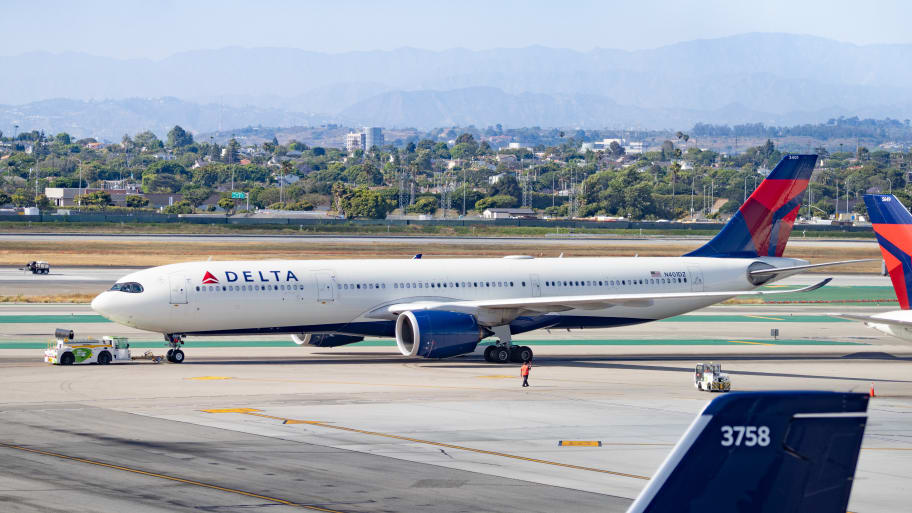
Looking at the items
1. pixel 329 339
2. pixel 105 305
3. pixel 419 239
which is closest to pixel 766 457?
pixel 105 305

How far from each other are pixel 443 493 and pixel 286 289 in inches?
873

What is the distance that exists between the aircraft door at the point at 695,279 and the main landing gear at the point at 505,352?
30.8ft

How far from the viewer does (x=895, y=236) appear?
33.5 m

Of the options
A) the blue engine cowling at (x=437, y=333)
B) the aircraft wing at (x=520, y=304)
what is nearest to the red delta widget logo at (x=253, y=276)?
the aircraft wing at (x=520, y=304)

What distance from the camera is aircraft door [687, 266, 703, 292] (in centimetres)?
4966

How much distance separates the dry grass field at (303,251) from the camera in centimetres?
9481

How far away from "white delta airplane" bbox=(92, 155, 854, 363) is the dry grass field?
154ft

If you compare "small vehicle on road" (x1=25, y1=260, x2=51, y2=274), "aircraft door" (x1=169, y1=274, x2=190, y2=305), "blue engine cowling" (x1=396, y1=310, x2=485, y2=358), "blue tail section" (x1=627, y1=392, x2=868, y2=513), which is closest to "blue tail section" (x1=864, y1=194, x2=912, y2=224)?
"blue engine cowling" (x1=396, y1=310, x2=485, y2=358)

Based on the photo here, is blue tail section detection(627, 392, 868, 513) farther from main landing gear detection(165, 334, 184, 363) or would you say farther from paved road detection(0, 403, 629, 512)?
main landing gear detection(165, 334, 184, 363)

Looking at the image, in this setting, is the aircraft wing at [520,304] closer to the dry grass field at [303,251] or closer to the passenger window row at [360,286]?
the passenger window row at [360,286]

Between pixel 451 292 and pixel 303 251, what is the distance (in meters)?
58.2

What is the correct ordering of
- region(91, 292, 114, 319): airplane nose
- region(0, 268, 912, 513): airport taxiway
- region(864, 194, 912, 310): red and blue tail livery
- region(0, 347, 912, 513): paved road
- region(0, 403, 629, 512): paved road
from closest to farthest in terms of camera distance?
region(0, 403, 629, 512): paved road < region(0, 347, 912, 513): paved road < region(0, 268, 912, 513): airport taxiway < region(864, 194, 912, 310): red and blue tail livery < region(91, 292, 114, 319): airplane nose

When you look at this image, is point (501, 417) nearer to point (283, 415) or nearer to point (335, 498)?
point (283, 415)

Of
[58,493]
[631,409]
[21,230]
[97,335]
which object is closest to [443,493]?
[58,493]
